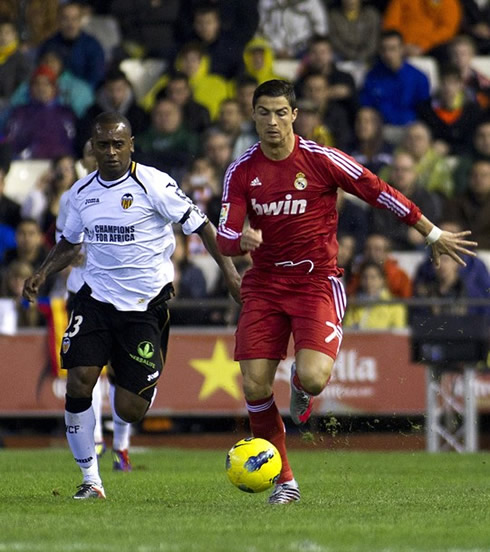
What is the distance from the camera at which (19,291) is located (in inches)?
655

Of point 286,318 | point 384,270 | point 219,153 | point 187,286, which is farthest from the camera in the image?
point 219,153

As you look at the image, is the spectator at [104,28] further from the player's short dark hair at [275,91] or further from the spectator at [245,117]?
the player's short dark hair at [275,91]

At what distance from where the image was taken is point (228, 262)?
9.41 m

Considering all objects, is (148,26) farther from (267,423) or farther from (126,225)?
(267,423)

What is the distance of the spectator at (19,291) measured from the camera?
16250 mm

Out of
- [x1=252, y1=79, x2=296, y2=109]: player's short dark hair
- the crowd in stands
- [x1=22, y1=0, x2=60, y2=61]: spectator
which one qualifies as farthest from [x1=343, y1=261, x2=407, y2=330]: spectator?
[x1=22, y1=0, x2=60, y2=61]: spectator

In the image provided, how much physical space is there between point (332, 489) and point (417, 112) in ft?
32.2

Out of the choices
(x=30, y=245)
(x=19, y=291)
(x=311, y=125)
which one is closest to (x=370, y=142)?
(x=311, y=125)

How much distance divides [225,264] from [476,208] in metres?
8.76

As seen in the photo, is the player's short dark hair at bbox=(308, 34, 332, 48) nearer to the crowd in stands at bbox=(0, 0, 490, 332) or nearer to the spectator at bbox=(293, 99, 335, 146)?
the crowd in stands at bbox=(0, 0, 490, 332)

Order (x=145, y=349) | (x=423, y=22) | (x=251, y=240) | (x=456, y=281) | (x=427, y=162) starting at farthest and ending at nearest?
(x=423, y=22), (x=427, y=162), (x=456, y=281), (x=145, y=349), (x=251, y=240)

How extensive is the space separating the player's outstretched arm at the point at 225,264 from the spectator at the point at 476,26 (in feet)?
38.2

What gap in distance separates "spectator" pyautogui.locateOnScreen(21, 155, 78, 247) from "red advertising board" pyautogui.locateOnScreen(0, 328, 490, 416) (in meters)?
1.87

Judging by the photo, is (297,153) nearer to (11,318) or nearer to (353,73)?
(11,318)
